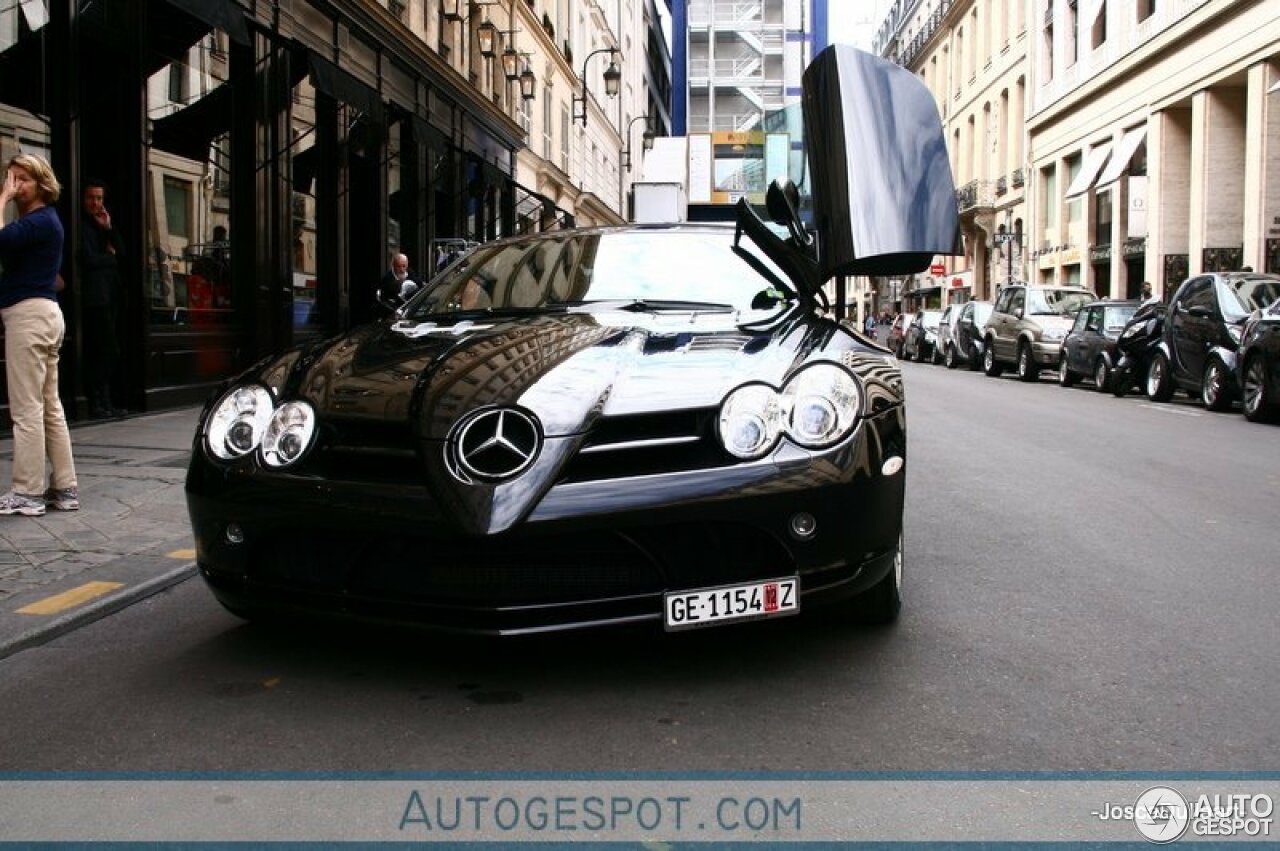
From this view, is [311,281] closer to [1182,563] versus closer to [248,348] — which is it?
[248,348]

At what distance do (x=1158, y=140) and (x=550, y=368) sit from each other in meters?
30.3

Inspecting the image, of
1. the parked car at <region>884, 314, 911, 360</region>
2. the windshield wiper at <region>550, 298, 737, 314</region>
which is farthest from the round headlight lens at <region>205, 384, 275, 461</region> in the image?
the parked car at <region>884, 314, 911, 360</region>

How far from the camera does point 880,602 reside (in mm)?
3672

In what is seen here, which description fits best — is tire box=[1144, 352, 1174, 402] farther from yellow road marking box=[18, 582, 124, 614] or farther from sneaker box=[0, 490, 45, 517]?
yellow road marking box=[18, 582, 124, 614]

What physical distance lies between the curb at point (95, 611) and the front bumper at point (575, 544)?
106 centimetres

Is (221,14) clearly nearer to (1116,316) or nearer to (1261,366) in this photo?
(1261,366)

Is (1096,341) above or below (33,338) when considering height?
below

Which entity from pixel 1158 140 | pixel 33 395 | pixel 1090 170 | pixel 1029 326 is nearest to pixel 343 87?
pixel 33 395

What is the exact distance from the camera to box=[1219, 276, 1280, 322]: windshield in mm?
13320

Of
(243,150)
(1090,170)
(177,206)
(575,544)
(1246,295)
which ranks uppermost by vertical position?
(1090,170)

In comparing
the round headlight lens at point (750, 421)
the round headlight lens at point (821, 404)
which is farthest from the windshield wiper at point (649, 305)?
the round headlight lens at point (750, 421)

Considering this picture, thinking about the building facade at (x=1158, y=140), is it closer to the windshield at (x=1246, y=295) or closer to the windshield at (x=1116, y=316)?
the windshield at (x=1116, y=316)

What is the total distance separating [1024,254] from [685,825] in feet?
135

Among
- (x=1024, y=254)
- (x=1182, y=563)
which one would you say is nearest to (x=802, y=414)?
(x=1182, y=563)
